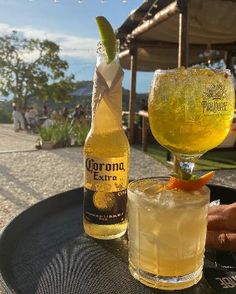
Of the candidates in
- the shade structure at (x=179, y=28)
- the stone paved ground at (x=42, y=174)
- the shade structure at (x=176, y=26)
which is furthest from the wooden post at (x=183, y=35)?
the stone paved ground at (x=42, y=174)

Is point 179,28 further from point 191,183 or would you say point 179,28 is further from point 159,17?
point 191,183

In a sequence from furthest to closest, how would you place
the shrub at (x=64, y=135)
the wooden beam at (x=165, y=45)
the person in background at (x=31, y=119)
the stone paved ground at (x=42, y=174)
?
the person in background at (x=31, y=119) < the shrub at (x=64, y=135) < the wooden beam at (x=165, y=45) < the stone paved ground at (x=42, y=174)

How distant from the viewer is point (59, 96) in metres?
25.2

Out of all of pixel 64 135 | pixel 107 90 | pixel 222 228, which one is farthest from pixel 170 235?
pixel 64 135

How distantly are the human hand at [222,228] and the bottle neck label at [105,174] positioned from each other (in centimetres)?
25

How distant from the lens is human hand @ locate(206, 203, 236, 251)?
965mm

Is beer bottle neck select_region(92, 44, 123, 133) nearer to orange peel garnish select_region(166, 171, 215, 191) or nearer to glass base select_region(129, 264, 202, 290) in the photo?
orange peel garnish select_region(166, 171, 215, 191)

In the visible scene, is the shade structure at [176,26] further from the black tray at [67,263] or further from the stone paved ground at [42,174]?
the black tray at [67,263]

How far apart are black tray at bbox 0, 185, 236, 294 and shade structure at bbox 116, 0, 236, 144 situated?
15.9 feet

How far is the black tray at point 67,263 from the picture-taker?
0.84 meters

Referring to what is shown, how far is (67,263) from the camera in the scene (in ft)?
3.12

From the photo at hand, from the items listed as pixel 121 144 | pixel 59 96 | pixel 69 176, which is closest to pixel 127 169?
pixel 121 144

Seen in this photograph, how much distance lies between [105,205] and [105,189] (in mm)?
45

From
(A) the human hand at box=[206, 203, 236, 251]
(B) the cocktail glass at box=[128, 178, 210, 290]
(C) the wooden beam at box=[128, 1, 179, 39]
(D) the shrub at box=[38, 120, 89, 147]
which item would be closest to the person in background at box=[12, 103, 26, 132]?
(D) the shrub at box=[38, 120, 89, 147]
